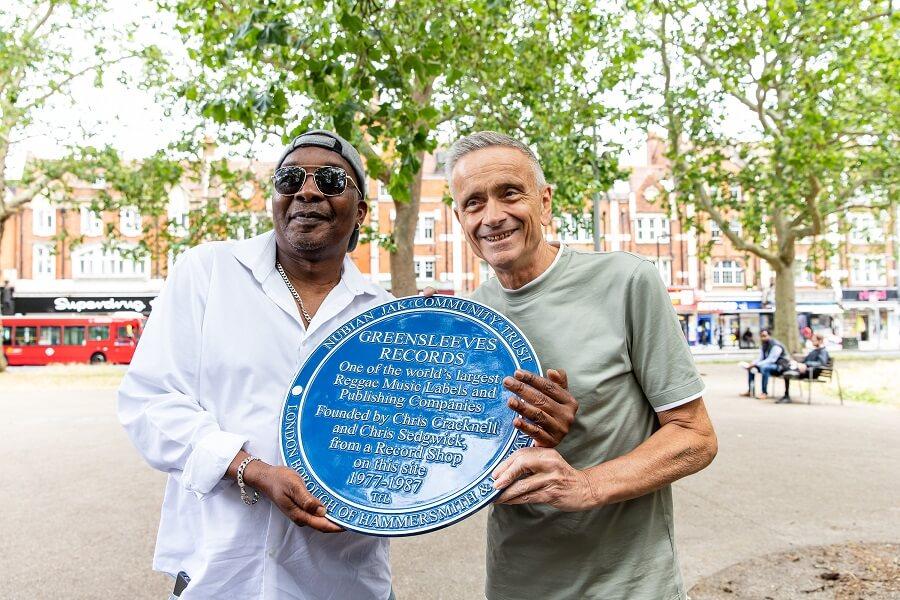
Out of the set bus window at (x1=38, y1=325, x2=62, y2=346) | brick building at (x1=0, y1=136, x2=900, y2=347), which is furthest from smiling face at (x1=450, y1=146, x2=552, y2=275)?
brick building at (x1=0, y1=136, x2=900, y2=347)

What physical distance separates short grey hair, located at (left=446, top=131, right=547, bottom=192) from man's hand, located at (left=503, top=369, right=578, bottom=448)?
0.68 m

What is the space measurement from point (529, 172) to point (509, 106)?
1258 cm

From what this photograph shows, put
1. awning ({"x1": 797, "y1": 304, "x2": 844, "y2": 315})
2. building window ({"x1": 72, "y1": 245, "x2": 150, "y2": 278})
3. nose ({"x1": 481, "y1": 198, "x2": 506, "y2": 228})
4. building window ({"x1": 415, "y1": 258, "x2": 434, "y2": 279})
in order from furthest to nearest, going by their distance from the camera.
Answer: awning ({"x1": 797, "y1": 304, "x2": 844, "y2": 315})
building window ({"x1": 415, "y1": 258, "x2": 434, "y2": 279})
building window ({"x1": 72, "y1": 245, "x2": 150, "y2": 278})
nose ({"x1": 481, "y1": 198, "x2": 506, "y2": 228})

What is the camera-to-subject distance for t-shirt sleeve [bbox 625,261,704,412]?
1856 millimetres

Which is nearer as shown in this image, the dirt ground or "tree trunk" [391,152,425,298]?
the dirt ground

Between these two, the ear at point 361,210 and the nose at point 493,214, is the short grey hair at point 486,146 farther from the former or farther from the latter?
the ear at point 361,210

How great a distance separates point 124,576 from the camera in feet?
16.3

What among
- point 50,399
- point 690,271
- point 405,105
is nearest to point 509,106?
point 405,105

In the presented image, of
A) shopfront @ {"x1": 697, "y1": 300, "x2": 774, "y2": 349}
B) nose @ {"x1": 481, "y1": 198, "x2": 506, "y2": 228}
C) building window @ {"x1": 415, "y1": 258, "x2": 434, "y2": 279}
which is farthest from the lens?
shopfront @ {"x1": 697, "y1": 300, "x2": 774, "y2": 349}

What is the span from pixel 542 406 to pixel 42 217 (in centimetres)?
4879

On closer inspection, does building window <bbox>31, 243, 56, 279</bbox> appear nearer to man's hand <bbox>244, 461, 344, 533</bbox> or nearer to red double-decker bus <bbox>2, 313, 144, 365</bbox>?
red double-decker bus <bbox>2, 313, 144, 365</bbox>

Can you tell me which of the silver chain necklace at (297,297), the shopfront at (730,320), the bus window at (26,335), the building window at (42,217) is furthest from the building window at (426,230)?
the silver chain necklace at (297,297)

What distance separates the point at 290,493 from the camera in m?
1.78

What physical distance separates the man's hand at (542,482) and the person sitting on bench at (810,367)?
1531cm
